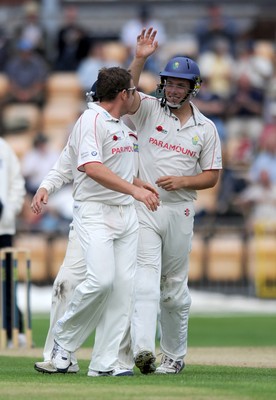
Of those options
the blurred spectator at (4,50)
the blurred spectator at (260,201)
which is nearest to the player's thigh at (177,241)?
the blurred spectator at (260,201)

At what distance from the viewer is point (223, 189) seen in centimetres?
2247

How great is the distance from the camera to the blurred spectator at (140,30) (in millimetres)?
25344

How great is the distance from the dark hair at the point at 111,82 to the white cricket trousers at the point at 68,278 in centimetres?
111

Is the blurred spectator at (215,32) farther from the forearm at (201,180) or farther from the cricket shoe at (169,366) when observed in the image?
the cricket shoe at (169,366)

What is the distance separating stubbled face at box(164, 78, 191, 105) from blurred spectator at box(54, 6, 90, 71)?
14.8 m

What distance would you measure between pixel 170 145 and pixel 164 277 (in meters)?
1.05

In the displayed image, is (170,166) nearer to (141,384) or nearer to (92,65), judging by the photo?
Result: (141,384)

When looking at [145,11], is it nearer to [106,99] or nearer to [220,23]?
[220,23]

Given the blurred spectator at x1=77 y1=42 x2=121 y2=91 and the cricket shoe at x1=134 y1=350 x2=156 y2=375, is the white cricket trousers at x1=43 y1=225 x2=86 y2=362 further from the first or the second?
the blurred spectator at x1=77 y1=42 x2=121 y2=91

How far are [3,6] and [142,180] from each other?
17.7 metres

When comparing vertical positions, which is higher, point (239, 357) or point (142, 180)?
point (142, 180)

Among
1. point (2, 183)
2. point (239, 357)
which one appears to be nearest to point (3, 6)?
point (2, 183)

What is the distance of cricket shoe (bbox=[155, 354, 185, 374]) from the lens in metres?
11.1

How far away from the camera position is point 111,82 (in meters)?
10.2
